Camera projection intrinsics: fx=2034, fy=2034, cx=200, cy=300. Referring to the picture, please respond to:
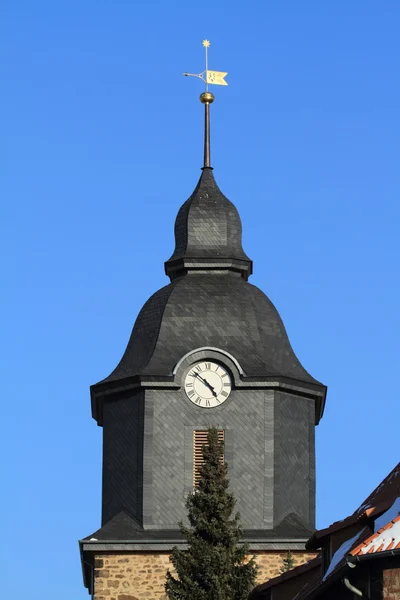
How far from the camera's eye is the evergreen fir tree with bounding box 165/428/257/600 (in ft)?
101

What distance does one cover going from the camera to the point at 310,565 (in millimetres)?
31703

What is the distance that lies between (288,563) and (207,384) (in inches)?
193

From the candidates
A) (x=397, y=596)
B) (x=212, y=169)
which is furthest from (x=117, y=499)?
(x=397, y=596)

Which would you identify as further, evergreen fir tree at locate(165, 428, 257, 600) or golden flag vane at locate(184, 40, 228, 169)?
golden flag vane at locate(184, 40, 228, 169)

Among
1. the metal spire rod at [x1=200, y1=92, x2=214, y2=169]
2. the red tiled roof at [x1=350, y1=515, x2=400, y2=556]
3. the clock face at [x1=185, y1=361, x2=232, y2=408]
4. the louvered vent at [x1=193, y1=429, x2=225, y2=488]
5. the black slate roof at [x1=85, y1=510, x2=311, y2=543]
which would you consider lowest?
the red tiled roof at [x1=350, y1=515, x2=400, y2=556]

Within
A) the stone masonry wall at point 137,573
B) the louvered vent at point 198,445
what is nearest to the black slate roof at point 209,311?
the louvered vent at point 198,445

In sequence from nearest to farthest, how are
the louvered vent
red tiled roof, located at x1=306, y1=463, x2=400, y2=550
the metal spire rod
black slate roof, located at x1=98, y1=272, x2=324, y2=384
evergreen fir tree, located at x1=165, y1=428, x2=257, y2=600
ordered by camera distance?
red tiled roof, located at x1=306, y1=463, x2=400, y2=550 < evergreen fir tree, located at x1=165, y1=428, x2=257, y2=600 < the louvered vent < black slate roof, located at x1=98, y1=272, x2=324, y2=384 < the metal spire rod

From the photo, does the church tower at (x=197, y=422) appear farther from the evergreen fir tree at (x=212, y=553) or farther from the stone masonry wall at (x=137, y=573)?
the evergreen fir tree at (x=212, y=553)

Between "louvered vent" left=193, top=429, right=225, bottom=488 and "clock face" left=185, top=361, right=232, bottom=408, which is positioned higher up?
"clock face" left=185, top=361, right=232, bottom=408

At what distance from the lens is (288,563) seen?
36.8m

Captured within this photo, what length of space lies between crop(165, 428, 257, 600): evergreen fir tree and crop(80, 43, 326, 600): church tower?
271 inches

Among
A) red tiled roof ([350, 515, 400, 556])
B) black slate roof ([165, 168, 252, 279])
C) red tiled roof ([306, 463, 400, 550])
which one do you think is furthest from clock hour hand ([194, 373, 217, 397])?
red tiled roof ([350, 515, 400, 556])

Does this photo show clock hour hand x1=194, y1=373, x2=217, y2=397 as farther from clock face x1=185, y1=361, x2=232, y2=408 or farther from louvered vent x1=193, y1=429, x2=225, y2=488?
louvered vent x1=193, y1=429, x2=225, y2=488

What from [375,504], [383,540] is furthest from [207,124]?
[383,540]
